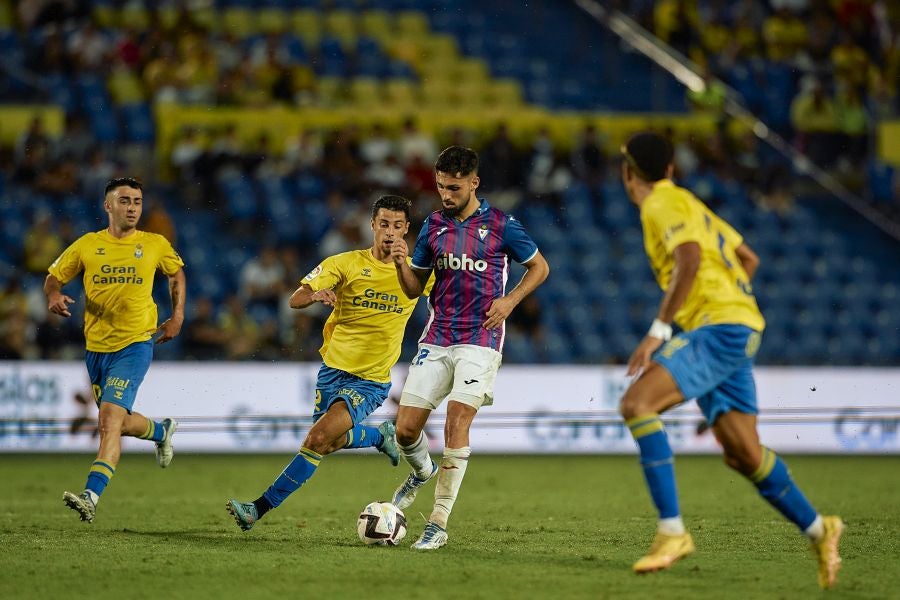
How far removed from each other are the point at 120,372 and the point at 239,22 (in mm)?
13116

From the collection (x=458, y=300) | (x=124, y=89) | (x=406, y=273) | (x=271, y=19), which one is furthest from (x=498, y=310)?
(x=271, y=19)

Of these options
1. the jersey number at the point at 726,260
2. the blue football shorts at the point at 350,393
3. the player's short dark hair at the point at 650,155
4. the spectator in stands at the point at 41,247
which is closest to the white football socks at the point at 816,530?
the jersey number at the point at 726,260

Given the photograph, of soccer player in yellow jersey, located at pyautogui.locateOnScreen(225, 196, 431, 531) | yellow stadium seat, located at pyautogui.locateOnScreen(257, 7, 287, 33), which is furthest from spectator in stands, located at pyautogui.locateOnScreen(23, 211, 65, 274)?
soccer player in yellow jersey, located at pyautogui.locateOnScreen(225, 196, 431, 531)

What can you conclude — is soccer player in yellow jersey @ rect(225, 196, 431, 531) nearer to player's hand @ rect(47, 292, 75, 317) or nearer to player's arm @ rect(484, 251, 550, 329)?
player's arm @ rect(484, 251, 550, 329)

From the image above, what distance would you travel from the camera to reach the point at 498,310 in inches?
322

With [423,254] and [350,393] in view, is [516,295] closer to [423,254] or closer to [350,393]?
[423,254]

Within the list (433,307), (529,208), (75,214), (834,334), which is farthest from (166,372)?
(834,334)

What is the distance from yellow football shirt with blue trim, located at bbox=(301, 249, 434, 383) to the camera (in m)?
9.14

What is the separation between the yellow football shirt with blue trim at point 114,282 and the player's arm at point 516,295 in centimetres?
293

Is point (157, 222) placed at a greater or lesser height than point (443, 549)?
greater

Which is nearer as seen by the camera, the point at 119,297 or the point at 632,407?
the point at 632,407

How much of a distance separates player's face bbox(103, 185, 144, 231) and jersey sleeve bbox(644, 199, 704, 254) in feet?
14.5

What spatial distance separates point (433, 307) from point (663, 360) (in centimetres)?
225

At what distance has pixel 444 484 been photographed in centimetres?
817
